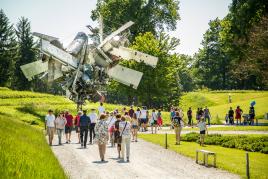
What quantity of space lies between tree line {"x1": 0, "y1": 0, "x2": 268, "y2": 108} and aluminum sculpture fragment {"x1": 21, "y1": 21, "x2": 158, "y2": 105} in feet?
10.5

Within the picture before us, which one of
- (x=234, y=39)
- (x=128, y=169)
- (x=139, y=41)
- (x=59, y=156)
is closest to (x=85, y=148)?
(x=59, y=156)

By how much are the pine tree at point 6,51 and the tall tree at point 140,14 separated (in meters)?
20.2

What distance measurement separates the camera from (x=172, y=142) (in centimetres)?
2616

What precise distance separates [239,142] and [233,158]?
4590 millimetres

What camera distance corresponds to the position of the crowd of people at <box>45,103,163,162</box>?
19.0 meters

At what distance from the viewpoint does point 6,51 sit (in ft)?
266

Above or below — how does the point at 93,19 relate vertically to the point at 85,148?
above

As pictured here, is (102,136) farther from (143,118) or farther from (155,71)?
(155,71)

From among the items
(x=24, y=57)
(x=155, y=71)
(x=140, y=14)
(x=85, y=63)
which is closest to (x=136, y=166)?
(x=85, y=63)

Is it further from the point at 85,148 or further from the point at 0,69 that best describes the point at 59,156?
the point at 0,69

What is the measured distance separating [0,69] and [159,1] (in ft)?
98.7

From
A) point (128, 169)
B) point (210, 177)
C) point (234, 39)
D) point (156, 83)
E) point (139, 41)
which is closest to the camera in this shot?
point (210, 177)

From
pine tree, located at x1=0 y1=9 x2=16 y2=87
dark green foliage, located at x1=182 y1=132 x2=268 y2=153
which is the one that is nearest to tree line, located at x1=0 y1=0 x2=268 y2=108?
pine tree, located at x1=0 y1=9 x2=16 y2=87

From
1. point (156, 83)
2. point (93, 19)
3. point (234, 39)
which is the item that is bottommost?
point (156, 83)
